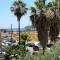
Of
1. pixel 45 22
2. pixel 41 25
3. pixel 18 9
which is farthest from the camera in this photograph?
pixel 18 9

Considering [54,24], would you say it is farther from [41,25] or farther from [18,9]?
[18,9]

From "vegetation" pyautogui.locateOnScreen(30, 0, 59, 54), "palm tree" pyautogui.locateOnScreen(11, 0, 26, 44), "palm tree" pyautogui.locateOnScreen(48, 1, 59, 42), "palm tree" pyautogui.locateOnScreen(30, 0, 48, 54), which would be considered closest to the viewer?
"palm tree" pyautogui.locateOnScreen(48, 1, 59, 42)

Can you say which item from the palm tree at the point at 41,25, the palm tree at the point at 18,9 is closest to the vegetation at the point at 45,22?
the palm tree at the point at 41,25

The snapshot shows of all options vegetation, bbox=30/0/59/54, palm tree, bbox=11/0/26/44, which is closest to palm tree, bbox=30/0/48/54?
vegetation, bbox=30/0/59/54

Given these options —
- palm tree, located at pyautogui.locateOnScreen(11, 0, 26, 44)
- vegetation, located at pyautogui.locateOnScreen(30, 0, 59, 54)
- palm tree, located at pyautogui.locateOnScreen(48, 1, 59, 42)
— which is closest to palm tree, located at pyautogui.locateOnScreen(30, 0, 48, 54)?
vegetation, located at pyautogui.locateOnScreen(30, 0, 59, 54)

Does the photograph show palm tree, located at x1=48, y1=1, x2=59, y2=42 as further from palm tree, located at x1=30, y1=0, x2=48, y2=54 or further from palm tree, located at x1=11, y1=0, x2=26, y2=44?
palm tree, located at x1=11, y1=0, x2=26, y2=44

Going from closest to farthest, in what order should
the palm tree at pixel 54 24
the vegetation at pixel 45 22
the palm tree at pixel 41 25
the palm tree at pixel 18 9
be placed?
the palm tree at pixel 54 24, the vegetation at pixel 45 22, the palm tree at pixel 41 25, the palm tree at pixel 18 9

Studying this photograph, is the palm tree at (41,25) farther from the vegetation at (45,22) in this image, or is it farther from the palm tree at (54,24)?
the palm tree at (54,24)

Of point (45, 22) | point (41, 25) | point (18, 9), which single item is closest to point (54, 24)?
point (45, 22)

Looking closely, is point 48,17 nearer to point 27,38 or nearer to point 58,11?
point 58,11

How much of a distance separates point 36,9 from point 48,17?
2616 mm

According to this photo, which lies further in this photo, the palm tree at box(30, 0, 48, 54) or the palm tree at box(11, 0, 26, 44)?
the palm tree at box(11, 0, 26, 44)

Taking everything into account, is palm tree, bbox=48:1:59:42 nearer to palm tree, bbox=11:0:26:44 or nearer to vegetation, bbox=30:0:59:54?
vegetation, bbox=30:0:59:54

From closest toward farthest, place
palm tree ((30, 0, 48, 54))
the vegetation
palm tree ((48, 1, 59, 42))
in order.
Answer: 1. palm tree ((48, 1, 59, 42))
2. the vegetation
3. palm tree ((30, 0, 48, 54))
